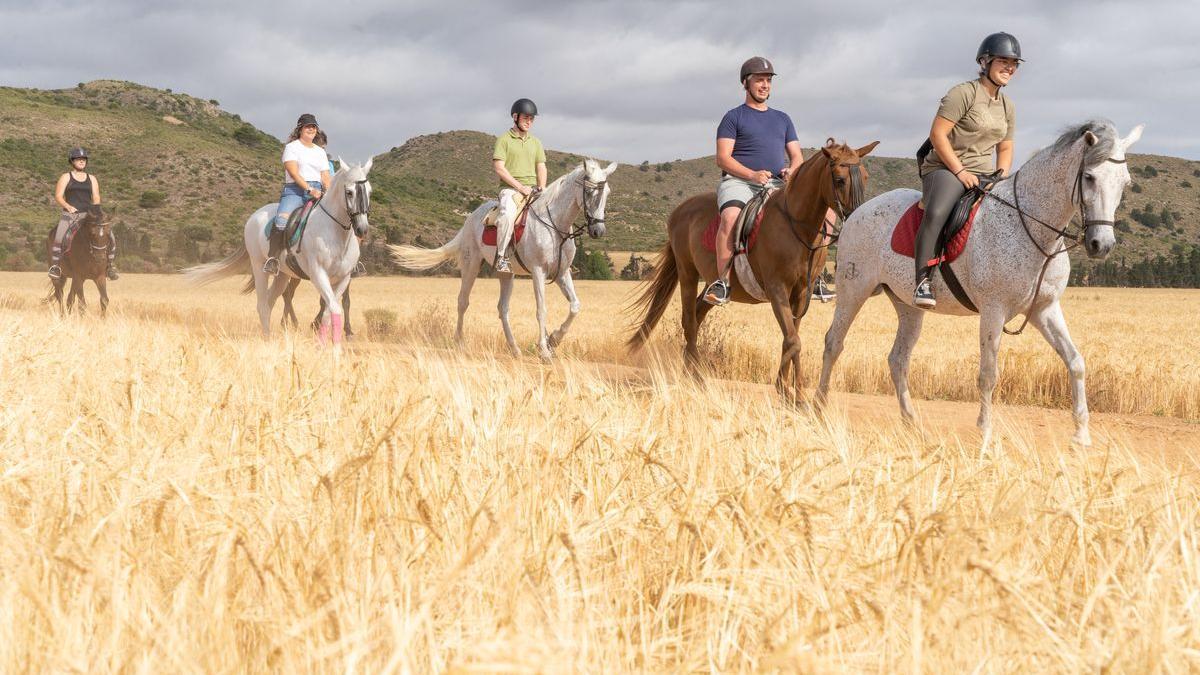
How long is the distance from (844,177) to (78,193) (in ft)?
47.8

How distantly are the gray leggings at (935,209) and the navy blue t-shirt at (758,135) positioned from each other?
2349 mm

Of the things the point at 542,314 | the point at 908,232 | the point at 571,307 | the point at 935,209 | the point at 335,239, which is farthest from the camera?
the point at 571,307

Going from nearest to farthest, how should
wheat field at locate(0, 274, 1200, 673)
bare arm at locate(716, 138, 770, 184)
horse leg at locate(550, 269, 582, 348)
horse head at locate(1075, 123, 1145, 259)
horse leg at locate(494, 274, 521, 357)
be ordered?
1. wheat field at locate(0, 274, 1200, 673)
2. horse head at locate(1075, 123, 1145, 259)
3. bare arm at locate(716, 138, 770, 184)
4. horse leg at locate(550, 269, 582, 348)
5. horse leg at locate(494, 274, 521, 357)

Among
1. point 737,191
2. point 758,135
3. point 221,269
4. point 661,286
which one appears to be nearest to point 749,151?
point 758,135

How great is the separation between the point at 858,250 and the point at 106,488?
7.26m

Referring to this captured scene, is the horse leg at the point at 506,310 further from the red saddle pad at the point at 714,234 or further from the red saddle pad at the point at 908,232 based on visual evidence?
the red saddle pad at the point at 908,232

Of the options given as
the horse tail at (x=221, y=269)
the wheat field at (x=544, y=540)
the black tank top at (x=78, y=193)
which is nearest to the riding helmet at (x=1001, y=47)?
the wheat field at (x=544, y=540)

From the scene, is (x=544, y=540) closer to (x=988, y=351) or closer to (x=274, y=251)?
(x=988, y=351)

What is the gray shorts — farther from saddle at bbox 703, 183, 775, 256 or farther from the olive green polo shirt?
the olive green polo shirt

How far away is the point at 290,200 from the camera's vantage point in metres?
13.9

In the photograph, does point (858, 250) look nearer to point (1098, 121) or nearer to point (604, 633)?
point (1098, 121)

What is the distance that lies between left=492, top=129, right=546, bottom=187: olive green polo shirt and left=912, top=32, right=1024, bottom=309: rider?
706 cm

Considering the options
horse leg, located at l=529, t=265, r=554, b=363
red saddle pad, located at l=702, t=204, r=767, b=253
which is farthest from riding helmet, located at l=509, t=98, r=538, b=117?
red saddle pad, located at l=702, t=204, r=767, b=253

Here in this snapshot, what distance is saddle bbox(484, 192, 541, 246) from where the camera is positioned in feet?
47.0
